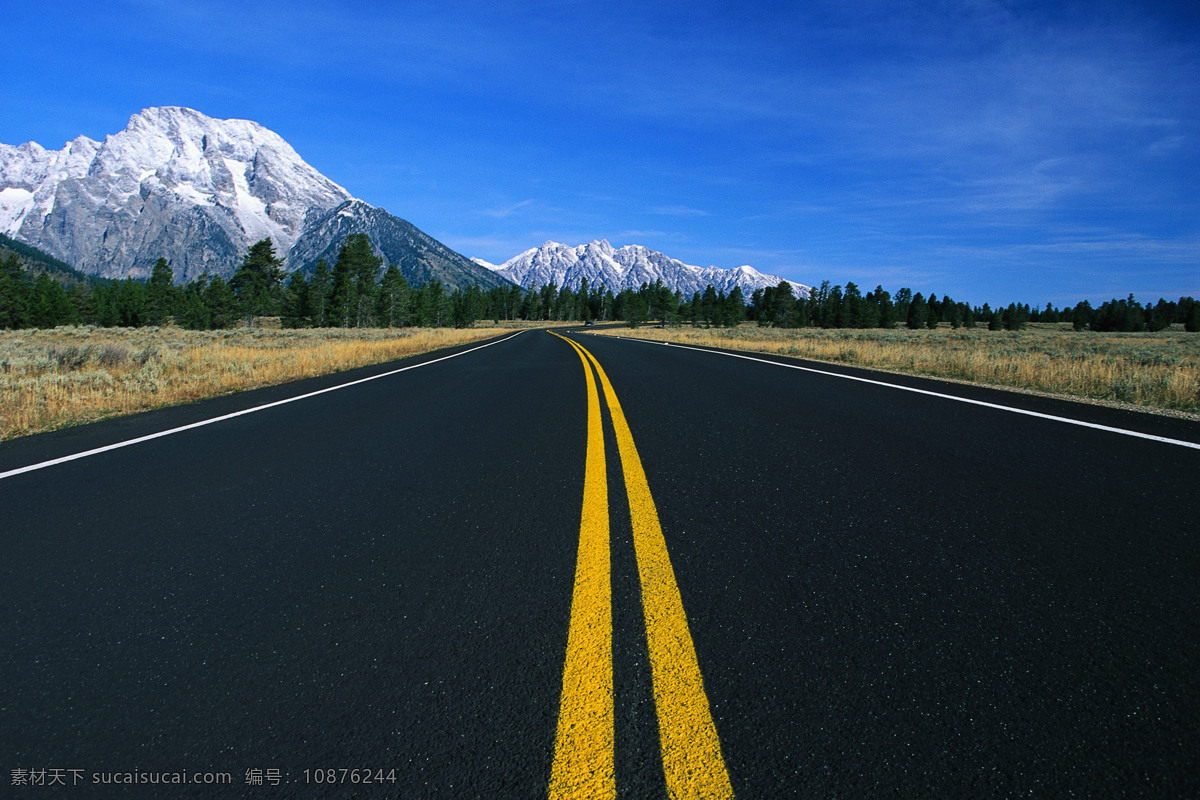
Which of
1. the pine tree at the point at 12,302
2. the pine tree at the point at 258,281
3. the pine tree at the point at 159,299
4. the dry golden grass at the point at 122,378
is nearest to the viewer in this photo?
the dry golden grass at the point at 122,378

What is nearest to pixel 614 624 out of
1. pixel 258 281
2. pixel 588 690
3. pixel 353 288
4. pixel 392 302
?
pixel 588 690

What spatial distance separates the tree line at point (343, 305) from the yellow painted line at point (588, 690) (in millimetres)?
81610

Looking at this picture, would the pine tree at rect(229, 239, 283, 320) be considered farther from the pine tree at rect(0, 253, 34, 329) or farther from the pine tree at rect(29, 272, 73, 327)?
the pine tree at rect(0, 253, 34, 329)

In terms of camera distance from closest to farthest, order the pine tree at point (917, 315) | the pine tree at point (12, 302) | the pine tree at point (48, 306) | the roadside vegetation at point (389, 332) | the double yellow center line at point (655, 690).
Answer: the double yellow center line at point (655, 690) → the roadside vegetation at point (389, 332) → the pine tree at point (12, 302) → the pine tree at point (48, 306) → the pine tree at point (917, 315)

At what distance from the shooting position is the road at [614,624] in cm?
153

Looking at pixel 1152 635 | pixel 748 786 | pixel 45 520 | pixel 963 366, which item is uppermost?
pixel 963 366

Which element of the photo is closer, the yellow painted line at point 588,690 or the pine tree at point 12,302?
the yellow painted line at point 588,690

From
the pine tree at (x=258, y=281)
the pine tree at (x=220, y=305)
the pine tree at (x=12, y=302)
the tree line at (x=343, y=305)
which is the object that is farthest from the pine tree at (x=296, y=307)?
the pine tree at (x=12, y=302)

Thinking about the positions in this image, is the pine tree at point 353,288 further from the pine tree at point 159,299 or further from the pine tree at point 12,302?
the pine tree at point 12,302

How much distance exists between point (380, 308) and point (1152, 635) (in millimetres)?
88755

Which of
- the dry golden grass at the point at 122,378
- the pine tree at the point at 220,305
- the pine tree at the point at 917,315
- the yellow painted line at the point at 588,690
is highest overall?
the pine tree at the point at 917,315

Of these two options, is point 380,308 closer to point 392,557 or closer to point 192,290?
point 192,290

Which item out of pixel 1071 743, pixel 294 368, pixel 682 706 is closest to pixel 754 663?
pixel 682 706

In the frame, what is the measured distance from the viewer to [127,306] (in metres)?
81.0
